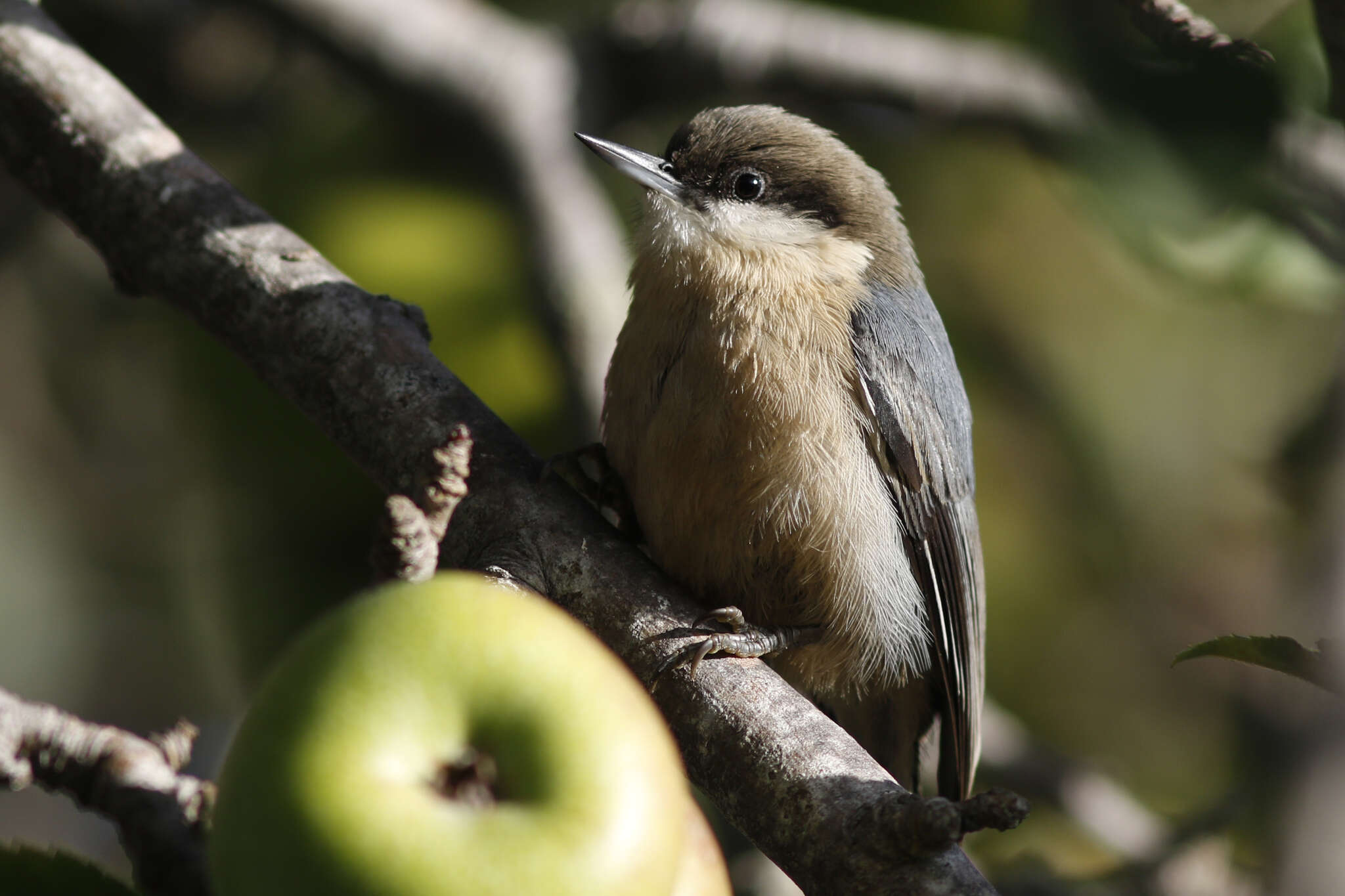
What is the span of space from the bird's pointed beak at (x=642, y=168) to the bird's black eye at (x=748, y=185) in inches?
6.7

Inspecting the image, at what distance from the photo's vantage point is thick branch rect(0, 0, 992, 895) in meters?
1.76

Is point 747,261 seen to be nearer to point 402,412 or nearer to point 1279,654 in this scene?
point 402,412

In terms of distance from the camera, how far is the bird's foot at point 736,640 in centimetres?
205

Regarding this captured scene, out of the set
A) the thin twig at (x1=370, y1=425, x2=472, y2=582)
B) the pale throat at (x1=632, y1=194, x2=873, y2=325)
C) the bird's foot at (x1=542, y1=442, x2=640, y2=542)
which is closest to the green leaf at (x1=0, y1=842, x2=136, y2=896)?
the thin twig at (x1=370, y1=425, x2=472, y2=582)

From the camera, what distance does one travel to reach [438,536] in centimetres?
158

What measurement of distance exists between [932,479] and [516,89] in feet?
6.73

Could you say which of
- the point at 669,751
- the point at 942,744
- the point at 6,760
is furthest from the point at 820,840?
the point at 942,744

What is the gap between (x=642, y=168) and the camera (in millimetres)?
3246

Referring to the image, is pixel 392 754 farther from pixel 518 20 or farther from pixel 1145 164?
pixel 518 20

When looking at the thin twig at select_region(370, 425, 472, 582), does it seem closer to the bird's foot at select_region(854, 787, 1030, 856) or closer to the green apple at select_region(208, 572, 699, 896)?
the green apple at select_region(208, 572, 699, 896)

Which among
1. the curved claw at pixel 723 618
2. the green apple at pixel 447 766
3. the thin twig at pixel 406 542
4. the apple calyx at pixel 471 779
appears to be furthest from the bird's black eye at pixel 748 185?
the apple calyx at pixel 471 779

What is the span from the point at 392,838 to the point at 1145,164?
2531 millimetres

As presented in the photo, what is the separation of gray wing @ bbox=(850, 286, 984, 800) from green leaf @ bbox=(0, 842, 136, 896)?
6.47 ft

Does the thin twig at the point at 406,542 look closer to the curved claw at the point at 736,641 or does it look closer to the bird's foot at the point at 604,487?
the curved claw at the point at 736,641
